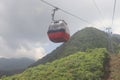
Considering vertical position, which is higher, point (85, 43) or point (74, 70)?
point (85, 43)

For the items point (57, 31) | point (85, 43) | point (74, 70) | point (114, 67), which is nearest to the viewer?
point (57, 31)

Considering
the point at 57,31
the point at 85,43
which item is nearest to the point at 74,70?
the point at 57,31

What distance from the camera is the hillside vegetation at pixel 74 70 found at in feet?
89.0

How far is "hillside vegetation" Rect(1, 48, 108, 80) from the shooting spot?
2712 cm

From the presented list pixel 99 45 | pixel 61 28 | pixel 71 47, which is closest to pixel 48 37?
pixel 61 28

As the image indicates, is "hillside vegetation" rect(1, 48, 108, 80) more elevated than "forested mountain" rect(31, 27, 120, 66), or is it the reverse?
"forested mountain" rect(31, 27, 120, 66)

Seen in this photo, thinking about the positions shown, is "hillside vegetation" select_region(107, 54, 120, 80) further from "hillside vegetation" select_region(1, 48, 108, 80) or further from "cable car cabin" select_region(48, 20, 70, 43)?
"cable car cabin" select_region(48, 20, 70, 43)

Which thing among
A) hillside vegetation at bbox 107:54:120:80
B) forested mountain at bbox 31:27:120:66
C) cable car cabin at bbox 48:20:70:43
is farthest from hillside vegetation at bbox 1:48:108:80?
forested mountain at bbox 31:27:120:66

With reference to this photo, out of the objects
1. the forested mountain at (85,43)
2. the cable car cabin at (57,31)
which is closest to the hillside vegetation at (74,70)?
the cable car cabin at (57,31)

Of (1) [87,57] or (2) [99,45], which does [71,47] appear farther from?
(1) [87,57]

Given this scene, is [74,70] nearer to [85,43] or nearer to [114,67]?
[114,67]

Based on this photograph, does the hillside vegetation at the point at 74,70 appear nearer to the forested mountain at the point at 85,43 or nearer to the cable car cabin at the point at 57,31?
the cable car cabin at the point at 57,31

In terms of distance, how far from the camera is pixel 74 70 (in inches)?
1123

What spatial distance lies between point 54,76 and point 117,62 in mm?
Answer: 7564
